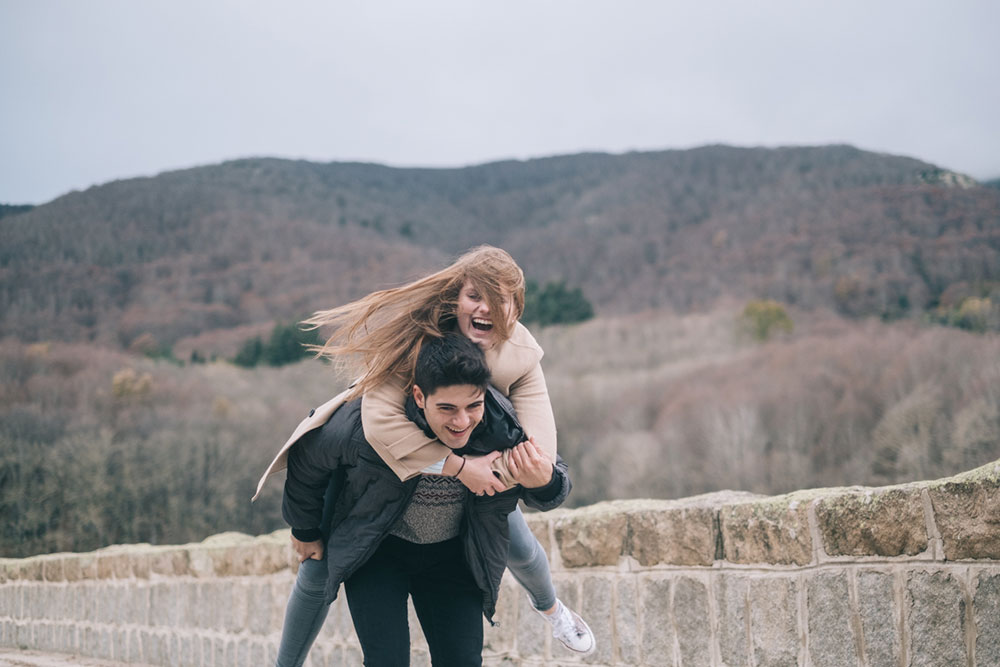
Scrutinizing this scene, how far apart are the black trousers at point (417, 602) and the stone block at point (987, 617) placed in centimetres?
134

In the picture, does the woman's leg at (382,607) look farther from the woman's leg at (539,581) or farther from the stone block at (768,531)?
the stone block at (768,531)

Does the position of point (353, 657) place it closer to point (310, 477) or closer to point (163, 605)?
point (163, 605)

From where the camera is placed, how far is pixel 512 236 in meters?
66.4

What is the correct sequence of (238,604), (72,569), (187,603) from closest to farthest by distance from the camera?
(238,604) < (187,603) < (72,569)

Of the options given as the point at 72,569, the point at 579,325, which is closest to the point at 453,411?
the point at 72,569

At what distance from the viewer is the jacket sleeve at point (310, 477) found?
8.43 feet

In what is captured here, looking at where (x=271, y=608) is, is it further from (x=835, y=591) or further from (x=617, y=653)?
(x=835, y=591)

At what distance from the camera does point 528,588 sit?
319 cm

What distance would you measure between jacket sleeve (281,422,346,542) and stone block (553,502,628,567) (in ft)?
4.40

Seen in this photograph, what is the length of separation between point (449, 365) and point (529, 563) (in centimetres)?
93

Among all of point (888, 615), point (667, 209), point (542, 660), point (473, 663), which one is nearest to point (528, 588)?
point (473, 663)

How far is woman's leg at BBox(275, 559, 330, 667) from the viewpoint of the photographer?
291 cm

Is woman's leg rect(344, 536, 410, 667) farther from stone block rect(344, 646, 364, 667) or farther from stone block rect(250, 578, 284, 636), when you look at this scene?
stone block rect(250, 578, 284, 636)

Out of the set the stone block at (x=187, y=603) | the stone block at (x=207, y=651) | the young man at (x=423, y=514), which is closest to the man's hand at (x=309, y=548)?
the young man at (x=423, y=514)
